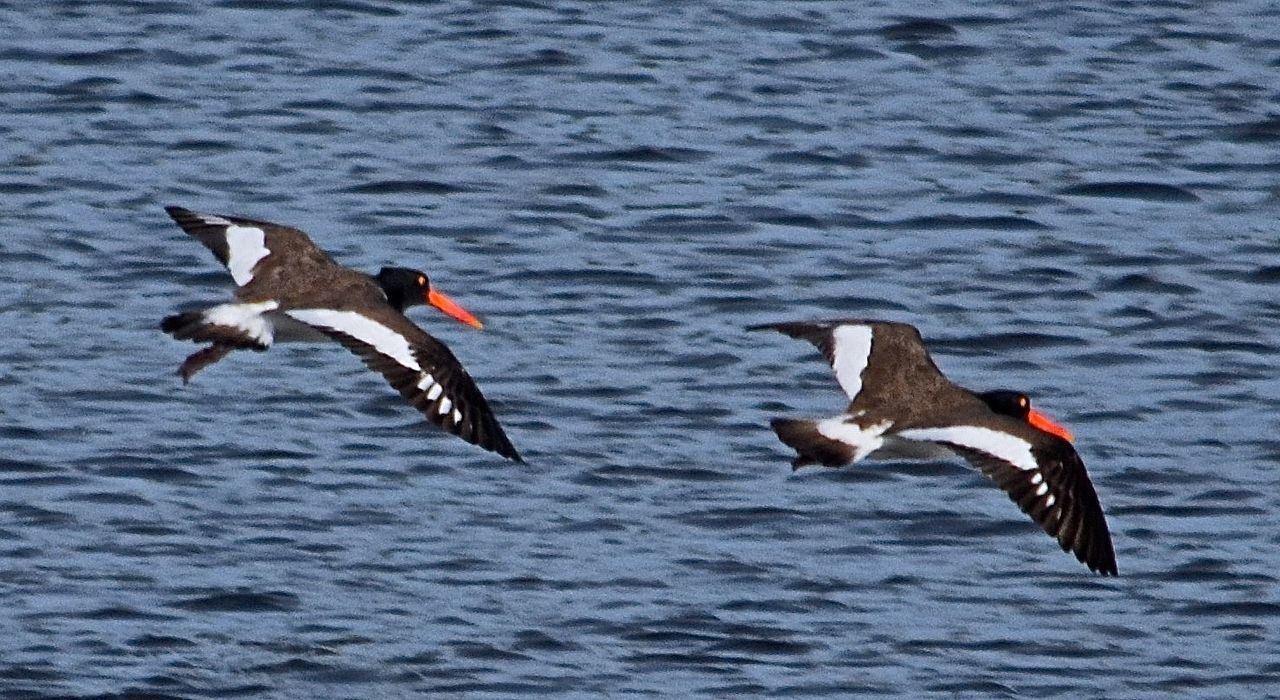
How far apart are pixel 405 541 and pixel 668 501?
123 centimetres

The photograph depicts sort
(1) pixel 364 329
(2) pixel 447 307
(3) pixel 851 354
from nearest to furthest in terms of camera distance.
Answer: (1) pixel 364 329 < (3) pixel 851 354 < (2) pixel 447 307

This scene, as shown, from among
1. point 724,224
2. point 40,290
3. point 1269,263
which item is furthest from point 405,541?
point 1269,263

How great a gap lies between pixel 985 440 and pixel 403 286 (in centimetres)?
286

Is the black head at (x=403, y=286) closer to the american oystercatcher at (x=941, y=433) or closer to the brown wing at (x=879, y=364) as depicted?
the brown wing at (x=879, y=364)

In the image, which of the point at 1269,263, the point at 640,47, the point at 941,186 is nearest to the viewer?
the point at 1269,263

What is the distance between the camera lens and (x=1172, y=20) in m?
21.6

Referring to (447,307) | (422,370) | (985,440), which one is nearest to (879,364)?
(985,440)

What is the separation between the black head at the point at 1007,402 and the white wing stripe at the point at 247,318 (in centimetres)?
270

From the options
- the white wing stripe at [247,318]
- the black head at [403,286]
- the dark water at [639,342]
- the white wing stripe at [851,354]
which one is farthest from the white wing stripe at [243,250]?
the white wing stripe at [851,354]

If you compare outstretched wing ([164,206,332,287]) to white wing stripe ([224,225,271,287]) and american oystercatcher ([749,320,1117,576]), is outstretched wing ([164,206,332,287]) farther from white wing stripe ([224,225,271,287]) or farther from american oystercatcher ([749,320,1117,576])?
american oystercatcher ([749,320,1117,576])

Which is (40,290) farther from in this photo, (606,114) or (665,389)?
(606,114)

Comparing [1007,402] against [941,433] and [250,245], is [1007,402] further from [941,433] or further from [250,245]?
[250,245]

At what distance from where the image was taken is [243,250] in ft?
38.2

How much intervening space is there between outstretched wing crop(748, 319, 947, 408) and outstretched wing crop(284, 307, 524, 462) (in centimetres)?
123
